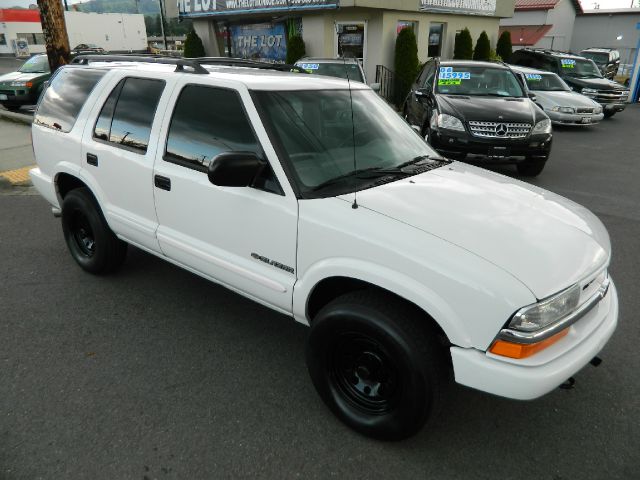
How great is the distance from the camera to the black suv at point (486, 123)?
24.0 ft

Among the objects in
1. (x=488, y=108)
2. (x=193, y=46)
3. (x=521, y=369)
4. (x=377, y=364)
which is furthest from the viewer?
(x=193, y=46)

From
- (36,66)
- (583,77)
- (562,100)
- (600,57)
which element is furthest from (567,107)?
(600,57)

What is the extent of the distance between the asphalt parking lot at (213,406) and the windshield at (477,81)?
5.06 m

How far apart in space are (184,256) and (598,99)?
1555cm

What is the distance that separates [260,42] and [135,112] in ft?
57.7

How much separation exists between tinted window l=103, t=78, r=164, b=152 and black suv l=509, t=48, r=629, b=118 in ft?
49.5

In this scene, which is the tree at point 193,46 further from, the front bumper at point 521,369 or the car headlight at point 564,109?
the front bumper at point 521,369

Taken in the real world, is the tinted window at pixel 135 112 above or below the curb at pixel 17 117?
above

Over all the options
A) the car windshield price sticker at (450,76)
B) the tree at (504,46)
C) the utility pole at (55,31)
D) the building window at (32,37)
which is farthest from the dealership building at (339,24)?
the building window at (32,37)

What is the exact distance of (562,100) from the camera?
12586mm

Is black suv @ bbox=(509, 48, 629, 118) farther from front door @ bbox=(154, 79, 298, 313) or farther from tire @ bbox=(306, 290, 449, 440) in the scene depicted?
tire @ bbox=(306, 290, 449, 440)

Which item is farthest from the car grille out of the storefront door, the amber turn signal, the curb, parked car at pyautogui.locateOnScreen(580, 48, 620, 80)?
parked car at pyautogui.locateOnScreen(580, 48, 620, 80)

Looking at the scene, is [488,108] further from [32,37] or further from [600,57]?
[32,37]

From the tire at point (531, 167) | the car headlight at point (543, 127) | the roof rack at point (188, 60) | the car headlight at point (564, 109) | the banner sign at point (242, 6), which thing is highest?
the banner sign at point (242, 6)
